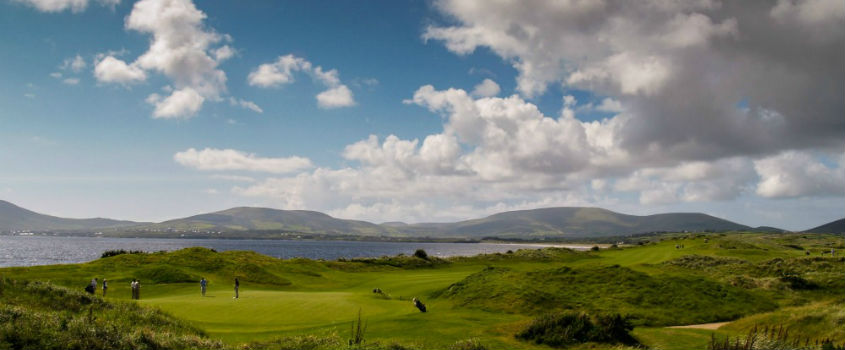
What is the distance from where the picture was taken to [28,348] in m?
12.5

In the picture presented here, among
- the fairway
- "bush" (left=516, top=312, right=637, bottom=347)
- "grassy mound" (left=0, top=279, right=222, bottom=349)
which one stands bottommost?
the fairway

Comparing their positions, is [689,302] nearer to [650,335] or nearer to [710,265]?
[650,335]

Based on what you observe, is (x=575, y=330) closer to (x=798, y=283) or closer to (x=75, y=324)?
(x=75, y=324)

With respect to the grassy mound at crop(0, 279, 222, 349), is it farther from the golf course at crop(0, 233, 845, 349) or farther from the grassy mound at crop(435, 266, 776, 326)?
the grassy mound at crop(435, 266, 776, 326)

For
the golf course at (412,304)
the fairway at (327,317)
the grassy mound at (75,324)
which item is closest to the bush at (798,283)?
the golf course at (412,304)

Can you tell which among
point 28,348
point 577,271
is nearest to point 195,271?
point 577,271

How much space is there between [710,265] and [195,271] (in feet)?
220

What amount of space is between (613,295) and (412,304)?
50.1 ft

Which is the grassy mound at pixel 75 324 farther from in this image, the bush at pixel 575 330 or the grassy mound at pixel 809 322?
the grassy mound at pixel 809 322

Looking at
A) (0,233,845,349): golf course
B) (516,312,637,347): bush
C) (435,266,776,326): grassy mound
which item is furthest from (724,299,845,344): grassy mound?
(516,312,637,347): bush

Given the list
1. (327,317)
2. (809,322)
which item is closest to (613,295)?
(809,322)

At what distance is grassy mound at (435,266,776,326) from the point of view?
3378 centimetres

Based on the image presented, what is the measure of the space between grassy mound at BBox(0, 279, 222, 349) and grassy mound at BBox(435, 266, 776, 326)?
21.3 meters

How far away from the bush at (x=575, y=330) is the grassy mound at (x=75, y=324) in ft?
44.3
